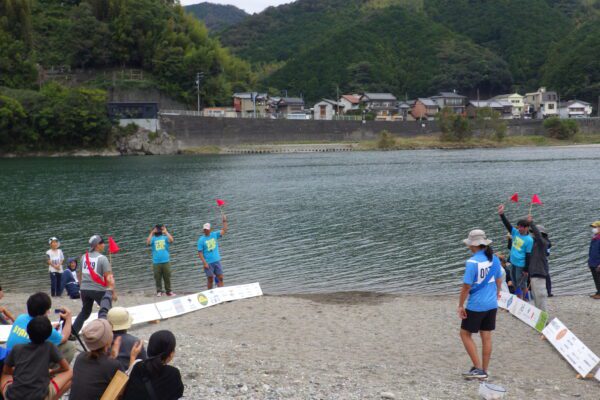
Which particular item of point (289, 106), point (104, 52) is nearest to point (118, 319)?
point (104, 52)

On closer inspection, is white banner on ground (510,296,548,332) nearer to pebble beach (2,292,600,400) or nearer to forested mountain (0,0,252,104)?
pebble beach (2,292,600,400)

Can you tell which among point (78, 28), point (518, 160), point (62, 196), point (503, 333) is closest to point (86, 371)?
point (503, 333)

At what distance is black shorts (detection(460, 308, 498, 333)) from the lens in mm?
8695

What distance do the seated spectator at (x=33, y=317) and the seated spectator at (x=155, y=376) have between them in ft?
5.42

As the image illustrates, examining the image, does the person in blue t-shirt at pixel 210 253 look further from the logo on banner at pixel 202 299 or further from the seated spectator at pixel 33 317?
the seated spectator at pixel 33 317

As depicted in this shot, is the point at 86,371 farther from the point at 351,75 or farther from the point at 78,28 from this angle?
the point at 351,75

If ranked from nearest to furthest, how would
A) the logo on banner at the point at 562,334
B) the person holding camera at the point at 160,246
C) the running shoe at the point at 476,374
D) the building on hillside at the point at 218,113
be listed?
the running shoe at the point at 476,374 → the logo on banner at the point at 562,334 → the person holding camera at the point at 160,246 → the building on hillside at the point at 218,113

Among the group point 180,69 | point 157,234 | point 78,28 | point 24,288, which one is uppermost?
point 78,28

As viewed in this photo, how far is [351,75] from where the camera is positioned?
164 meters

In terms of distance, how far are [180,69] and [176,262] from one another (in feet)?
308

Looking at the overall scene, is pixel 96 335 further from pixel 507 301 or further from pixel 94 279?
pixel 507 301

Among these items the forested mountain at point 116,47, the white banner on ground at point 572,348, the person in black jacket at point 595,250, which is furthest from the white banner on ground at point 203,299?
the forested mountain at point 116,47

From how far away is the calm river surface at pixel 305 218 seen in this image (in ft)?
66.1

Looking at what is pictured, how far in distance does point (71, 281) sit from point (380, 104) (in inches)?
4899
